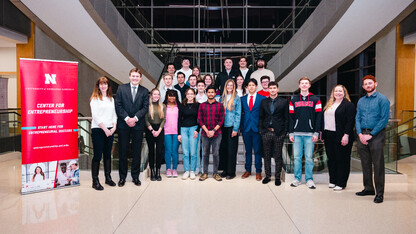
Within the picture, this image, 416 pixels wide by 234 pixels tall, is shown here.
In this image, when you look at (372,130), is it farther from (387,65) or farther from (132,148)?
(387,65)

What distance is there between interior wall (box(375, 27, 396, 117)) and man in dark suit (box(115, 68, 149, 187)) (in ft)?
28.3

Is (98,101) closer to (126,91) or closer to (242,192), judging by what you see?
(126,91)

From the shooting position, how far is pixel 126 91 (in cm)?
514

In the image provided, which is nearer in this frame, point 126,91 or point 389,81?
point 126,91

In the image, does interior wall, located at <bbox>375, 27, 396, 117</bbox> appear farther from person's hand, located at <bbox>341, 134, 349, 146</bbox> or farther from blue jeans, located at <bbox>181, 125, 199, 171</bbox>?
blue jeans, located at <bbox>181, 125, 199, 171</bbox>

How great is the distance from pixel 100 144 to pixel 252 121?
2513mm

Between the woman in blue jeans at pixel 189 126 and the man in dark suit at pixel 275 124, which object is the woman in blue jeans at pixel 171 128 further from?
the man in dark suit at pixel 275 124

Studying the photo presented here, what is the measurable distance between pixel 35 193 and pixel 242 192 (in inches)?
117

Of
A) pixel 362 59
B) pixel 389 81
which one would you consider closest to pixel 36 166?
pixel 389 81

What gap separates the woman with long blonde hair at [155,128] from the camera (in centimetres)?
548

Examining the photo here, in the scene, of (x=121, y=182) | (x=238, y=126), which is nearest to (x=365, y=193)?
(x=238, y=126)

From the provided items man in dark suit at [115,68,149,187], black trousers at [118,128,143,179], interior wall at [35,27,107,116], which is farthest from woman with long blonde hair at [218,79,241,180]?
interior wall at [35,27,107,116]

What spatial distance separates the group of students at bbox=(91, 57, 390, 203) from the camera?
15.1ft

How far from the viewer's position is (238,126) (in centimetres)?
554
